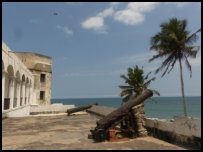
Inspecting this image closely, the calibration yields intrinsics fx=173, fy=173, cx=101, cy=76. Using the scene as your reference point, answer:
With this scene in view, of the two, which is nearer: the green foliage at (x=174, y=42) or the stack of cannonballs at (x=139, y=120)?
the stack of cannonballs at (x=139, y=120)

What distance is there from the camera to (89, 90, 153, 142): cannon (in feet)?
21.0

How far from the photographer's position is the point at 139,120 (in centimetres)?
704

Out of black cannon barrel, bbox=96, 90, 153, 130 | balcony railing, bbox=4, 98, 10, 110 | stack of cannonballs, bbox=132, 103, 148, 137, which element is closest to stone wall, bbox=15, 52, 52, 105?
balcony railing, bbox=4, 98, 10, 110

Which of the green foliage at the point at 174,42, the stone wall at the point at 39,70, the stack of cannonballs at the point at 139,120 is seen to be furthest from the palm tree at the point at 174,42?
the stone wall at the point at 39,70

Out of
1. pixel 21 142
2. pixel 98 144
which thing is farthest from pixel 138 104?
pixel 21 142

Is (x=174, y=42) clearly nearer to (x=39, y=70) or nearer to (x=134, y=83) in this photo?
(x=134, y=83)

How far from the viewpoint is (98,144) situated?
5973 mm

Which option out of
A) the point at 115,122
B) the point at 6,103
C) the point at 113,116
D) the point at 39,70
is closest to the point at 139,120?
the point at 115,122

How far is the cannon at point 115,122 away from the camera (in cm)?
641

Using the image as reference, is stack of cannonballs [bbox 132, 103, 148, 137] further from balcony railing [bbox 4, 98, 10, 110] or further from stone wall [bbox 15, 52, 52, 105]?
stone wall [bbox 15, 52, 52, 105]

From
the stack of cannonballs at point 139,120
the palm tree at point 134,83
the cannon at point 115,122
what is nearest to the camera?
the cannon at point 115,122

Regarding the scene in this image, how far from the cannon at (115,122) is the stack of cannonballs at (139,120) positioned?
0.18 metres

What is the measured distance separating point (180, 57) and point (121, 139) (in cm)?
1463

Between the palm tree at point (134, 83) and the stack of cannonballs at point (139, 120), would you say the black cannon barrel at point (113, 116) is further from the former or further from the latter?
the palm tree at point (134, 83)
